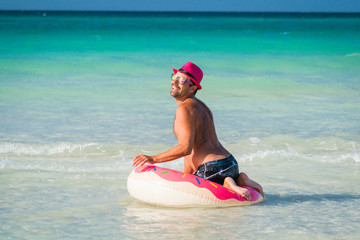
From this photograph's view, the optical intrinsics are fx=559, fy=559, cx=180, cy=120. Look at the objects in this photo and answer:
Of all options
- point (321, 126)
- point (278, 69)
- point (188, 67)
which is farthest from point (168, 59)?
point (188, 67)

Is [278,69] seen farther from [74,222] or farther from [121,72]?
[74,222]

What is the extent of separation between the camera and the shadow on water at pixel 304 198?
4656mm

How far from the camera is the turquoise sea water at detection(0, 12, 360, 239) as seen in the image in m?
4.03

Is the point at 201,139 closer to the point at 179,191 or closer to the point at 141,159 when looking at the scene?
the point at 179,191

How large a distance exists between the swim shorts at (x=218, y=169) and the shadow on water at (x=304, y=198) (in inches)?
18.5

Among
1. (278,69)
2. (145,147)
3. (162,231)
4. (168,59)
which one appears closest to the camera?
(162,231)

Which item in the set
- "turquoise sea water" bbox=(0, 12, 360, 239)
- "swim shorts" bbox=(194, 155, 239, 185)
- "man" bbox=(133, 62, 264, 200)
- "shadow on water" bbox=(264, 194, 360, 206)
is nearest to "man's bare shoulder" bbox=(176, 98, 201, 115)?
"man" bbox=(133, 62, 264, 200)

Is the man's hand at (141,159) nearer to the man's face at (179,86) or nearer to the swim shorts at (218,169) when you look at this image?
the swim shorts at (218,169)

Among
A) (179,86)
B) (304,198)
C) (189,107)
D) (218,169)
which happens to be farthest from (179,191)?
(304,198)

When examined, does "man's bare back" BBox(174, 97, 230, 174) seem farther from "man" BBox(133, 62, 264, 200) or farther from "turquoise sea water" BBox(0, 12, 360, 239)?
"turquoise sea water" BBox(0, 12, 360, 239)

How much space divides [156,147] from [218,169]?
269 centimetres

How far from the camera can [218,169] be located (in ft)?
14.2

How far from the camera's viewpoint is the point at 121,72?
642 inches

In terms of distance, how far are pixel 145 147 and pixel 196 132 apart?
267cm
